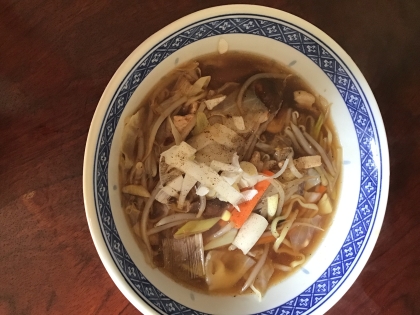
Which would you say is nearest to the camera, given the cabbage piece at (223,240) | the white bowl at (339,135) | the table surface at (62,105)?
the white bowl at (339,135)

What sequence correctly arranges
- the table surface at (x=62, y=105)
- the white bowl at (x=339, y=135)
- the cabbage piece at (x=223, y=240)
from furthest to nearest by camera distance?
the cabbage piece at (x=223, y=240)
the table surface at (x=62, y=105)
the white bowl at (x=339, y=135)

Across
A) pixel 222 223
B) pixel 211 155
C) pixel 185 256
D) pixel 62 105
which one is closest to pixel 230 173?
pixel 211 155

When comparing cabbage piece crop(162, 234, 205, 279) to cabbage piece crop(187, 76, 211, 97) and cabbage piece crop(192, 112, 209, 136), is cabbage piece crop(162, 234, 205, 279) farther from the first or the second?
cabbage piece crop(187, 76, 211, 97)

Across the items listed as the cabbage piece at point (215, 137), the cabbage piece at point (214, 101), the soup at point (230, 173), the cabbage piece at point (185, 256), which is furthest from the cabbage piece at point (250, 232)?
the cabbage piece at point (214, 101)

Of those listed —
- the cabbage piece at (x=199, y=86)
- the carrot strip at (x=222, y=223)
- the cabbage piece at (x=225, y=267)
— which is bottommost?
the cabbage piece at (x=225, y=267)

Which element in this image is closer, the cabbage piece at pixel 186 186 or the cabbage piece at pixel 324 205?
the cabbage piece at pixel 186 186

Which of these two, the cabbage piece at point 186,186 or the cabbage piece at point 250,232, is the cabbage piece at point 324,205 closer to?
the cabbage piece at point 250,232

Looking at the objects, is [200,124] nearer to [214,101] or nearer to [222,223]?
[214,101]
